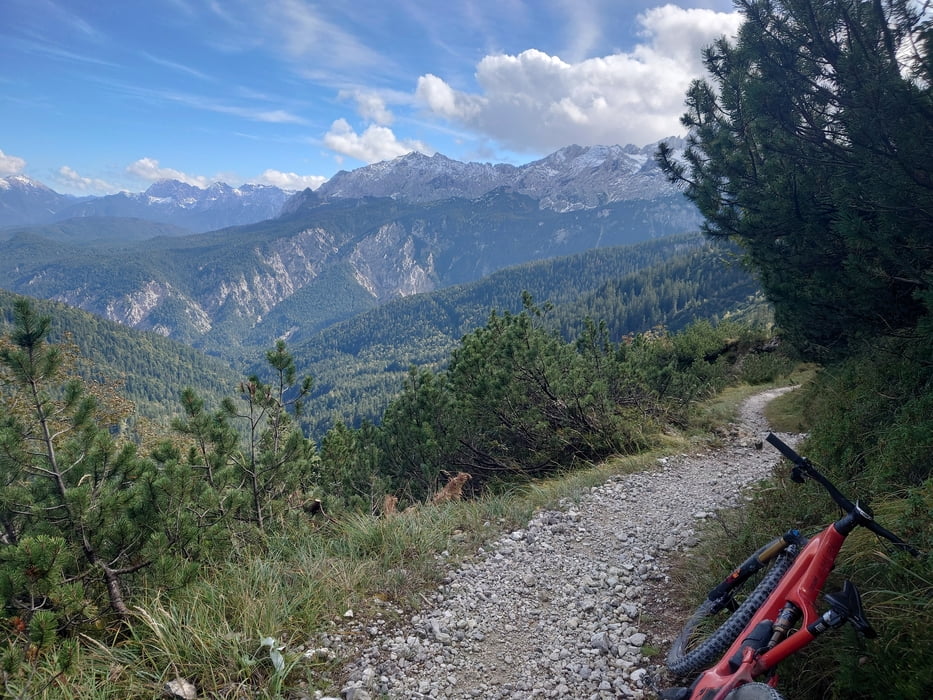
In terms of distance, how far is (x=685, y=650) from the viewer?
11.2 ft

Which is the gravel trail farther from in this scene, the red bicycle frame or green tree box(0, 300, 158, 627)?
green tree box(0, 300, 158, 627)

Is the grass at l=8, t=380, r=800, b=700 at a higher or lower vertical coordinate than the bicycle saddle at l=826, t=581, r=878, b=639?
lower

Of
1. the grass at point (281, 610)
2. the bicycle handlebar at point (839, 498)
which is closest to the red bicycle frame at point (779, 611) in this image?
the bicycle handlebar at point (839, 498)

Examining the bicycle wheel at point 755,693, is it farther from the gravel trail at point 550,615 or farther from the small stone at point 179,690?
the small stone at point 179,690

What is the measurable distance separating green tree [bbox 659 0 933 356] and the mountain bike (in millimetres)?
2566

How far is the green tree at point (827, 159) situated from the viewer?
173 inches

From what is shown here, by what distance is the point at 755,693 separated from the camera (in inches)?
84.3

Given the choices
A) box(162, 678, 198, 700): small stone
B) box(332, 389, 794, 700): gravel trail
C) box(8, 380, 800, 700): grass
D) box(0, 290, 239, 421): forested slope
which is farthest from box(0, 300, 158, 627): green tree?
box(0, 290, 239, 421): forested slope

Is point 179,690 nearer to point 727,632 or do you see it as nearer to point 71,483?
point 71,483

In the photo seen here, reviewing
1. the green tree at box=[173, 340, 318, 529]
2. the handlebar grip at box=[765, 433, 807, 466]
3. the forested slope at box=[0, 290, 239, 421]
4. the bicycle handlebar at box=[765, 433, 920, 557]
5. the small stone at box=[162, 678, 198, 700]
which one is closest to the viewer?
the bicycle handlebar at box=[765, 433, 920, 557]

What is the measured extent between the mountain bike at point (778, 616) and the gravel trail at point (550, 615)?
27.9 inches

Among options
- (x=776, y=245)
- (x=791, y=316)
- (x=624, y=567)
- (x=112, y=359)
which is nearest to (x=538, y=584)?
(x=624, y=567)

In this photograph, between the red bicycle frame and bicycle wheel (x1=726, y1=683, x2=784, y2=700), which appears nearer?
bicycle wheel (x1=726, y1=683, x2=784, y2=700)

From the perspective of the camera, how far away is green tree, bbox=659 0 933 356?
440 cm
